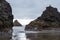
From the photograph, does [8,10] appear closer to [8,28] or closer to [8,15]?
[8,15]


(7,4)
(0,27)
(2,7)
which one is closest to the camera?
(0,27)

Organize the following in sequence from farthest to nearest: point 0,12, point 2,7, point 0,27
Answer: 1. point 2,7
2. point 0,12
3. point 0,27

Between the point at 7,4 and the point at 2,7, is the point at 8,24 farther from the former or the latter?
the point at 7,4

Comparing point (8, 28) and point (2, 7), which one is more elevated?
point (2, 7)

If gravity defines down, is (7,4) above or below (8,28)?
above

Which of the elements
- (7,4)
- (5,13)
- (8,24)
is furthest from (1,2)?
(8,24)

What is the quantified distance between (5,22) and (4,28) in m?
3.48

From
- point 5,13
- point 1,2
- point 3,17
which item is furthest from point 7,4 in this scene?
point 3,17

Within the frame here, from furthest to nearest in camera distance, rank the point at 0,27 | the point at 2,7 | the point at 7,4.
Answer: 1. the point at 7,4
2. the point at 2,7
3. the point at 0,27

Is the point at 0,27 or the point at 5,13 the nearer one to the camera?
the point at 0,27

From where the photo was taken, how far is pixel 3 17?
318 feet

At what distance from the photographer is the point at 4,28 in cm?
9281

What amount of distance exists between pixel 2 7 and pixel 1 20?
550 inches

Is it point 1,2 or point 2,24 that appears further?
point 1,2
